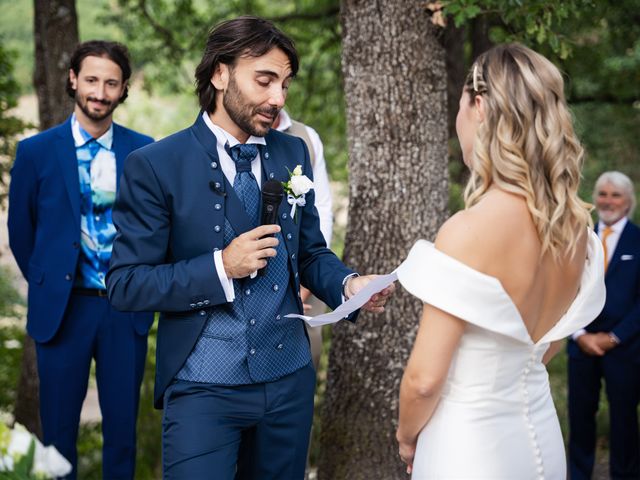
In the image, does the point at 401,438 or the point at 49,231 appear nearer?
the point at 401,438

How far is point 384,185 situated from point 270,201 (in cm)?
221

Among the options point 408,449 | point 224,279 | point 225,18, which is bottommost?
point 408,449

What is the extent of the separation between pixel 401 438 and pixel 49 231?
2.43 metres

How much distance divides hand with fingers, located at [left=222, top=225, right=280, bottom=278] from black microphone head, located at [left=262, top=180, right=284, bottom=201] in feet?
0.47

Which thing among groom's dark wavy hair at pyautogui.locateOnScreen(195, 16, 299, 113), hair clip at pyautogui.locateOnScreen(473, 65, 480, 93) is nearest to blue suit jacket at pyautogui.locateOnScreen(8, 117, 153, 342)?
groom's dark wavy hair at pyautogui.locateOnScreen(195, 16, 299, 113)

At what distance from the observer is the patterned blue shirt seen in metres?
4.70

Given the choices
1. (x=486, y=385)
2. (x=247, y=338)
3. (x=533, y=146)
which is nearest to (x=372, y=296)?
(x=247, y=338)

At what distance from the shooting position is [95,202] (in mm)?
4746

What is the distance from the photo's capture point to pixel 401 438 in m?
3.00

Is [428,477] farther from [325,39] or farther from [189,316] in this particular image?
[325,39]

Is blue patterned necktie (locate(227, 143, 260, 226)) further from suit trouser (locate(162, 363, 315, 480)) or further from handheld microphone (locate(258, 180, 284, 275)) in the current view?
suit trouser (locate(162, 363, 315, 480))

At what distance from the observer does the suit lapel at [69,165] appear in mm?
4668

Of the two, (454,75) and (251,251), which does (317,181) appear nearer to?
(251,251)

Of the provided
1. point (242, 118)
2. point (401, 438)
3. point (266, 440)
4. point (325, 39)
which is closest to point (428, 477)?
point (401, 438)
